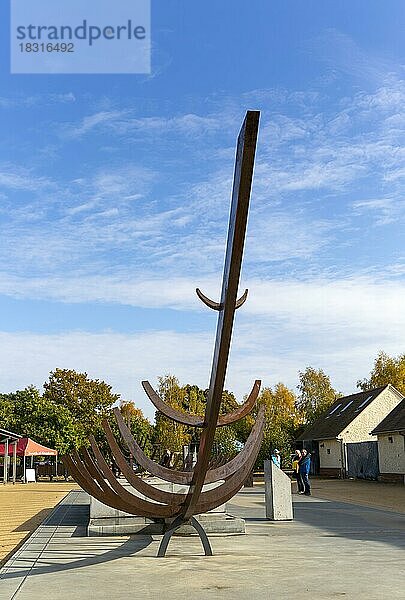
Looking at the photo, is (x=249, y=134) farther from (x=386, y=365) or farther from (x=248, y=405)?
(x=386, y=365)

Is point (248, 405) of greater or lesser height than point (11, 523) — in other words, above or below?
above

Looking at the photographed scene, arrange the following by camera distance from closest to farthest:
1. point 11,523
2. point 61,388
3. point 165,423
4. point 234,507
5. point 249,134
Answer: point 249,134, point 11,523, point 234,507, point 165,423, point 61,388

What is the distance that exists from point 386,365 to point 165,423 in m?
26.8

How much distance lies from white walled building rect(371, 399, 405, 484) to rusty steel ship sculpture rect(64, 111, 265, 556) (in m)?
25.6

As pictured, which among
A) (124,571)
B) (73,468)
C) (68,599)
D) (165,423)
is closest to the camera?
(68,599)

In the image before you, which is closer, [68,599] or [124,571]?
[68,599]

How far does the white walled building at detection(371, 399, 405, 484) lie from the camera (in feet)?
120

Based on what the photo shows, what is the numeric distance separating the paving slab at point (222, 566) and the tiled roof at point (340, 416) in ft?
115

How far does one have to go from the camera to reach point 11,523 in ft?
57.4

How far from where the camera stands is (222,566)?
9.48 meters

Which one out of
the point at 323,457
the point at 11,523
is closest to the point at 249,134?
the point at 11,523

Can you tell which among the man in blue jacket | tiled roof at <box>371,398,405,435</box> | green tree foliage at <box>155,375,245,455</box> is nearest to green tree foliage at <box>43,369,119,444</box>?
green tree foliage at <box>155,375,245,455</box>

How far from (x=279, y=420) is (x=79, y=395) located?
1718 cm

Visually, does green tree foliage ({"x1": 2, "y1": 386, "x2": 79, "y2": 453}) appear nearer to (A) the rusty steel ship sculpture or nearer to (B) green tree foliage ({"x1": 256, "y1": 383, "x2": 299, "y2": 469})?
Result: (B) green tree foliage ({"x1": 256, "y1": 383, "x2": 299, "y2": 469})
